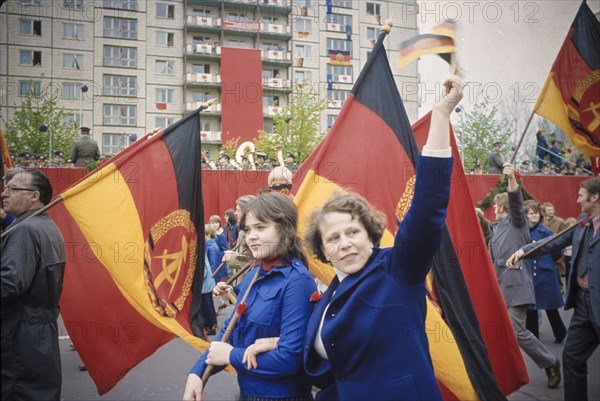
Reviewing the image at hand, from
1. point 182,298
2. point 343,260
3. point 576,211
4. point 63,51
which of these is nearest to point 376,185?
point 343,260

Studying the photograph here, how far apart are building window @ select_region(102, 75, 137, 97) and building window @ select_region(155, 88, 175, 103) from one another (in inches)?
75.3

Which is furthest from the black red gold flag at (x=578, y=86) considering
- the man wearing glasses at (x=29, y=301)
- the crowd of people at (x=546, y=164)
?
the crowd of people at (x=546, y=164)

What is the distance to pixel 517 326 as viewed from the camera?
537 centimetres

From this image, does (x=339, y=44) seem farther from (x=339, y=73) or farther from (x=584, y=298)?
(x=584, y=298)

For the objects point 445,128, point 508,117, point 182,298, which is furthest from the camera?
point 508,117

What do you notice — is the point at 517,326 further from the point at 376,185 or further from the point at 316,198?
the point at 316,198

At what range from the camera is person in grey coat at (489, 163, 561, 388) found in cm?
520

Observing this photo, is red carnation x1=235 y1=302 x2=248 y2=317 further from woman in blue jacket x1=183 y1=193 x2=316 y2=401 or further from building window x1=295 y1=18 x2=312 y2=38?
building window x1=295 y1=18 x2=312 y2=38

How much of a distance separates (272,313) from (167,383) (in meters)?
3.62

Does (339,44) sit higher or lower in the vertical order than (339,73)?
higher

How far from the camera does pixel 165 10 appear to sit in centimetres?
3997

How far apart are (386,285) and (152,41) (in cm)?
4129

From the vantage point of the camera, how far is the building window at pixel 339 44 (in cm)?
4281

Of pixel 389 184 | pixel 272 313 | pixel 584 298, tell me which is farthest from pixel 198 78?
pixel 272 313
